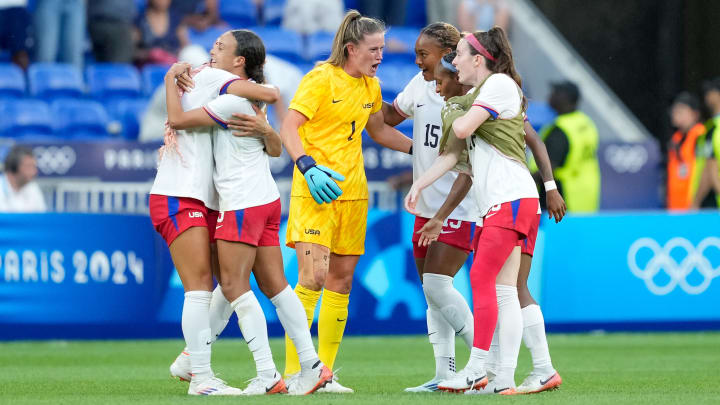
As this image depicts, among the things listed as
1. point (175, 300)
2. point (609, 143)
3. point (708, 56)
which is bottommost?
point (175, 300)

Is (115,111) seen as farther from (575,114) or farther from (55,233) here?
(575,114)

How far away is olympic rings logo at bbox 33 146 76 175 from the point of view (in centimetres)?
1325

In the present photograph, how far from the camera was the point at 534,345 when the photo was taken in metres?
6.98

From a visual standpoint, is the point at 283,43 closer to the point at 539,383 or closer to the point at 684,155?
the point at 684,155

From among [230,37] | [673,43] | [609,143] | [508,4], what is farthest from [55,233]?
[673,43]

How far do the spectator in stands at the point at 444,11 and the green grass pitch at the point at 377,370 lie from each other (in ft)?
22.3

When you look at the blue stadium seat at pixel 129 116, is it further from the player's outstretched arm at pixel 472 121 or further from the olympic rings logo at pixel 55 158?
the player's outstretched arm at pixel 472 121

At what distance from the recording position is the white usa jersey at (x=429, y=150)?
24.6 feet

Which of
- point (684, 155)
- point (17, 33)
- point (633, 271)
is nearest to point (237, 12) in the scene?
point (17, 33)

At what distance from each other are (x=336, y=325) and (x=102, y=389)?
1373 mm

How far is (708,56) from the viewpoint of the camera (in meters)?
17.5

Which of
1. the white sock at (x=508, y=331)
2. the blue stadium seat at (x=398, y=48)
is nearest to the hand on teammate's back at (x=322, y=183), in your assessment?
the white sock at (x=508, y=331)

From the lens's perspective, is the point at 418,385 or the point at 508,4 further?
the point at 508,4

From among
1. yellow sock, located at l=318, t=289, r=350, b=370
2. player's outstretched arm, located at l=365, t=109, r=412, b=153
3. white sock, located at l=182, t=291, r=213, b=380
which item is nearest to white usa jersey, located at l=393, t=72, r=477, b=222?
player's outstretched arm, located at l=365, t=109, r=412, b=153
